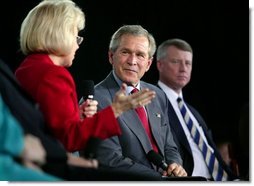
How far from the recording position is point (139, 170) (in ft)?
10.8

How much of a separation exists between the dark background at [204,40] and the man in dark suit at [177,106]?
6cm

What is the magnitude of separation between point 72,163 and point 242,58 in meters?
1.45

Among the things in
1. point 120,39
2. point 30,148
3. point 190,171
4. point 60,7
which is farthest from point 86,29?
point 30,148

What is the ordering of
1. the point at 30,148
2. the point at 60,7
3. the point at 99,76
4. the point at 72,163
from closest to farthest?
1. the point at 30,148
2. the point at 72,163
3. the point at 60,7
4. the point at 99,76

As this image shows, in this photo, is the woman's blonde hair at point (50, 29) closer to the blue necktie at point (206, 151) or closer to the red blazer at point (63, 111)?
the red blazer at point (63, 111)

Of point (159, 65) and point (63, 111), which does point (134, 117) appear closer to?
point (159, 65)

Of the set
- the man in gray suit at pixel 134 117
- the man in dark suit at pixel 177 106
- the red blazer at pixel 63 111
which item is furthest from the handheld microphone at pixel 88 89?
the man in dark suit at pixel 177 106

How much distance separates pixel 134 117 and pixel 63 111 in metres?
0.85

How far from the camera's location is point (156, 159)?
328 centimetres

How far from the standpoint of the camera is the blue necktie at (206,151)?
3.73 metres

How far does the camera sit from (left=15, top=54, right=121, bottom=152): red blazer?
2.67m

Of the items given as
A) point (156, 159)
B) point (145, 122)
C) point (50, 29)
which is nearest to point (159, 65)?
point (145, 122)

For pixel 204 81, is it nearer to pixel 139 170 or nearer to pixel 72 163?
pixel 139 170

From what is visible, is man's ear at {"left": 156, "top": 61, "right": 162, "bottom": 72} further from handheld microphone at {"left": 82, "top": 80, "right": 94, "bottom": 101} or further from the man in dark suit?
handheld microphone at {"left": 82, "top": 80, "right": 94, "bottom": 101}
